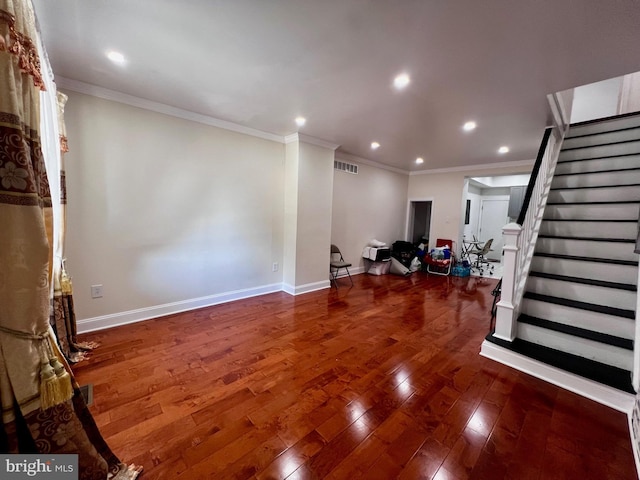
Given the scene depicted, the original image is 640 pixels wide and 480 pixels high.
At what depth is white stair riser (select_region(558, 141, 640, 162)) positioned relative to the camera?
3.22 meters

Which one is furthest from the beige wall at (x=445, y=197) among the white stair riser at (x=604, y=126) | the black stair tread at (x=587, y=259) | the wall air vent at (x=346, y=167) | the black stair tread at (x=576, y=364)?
the black stair tread at (x=576, y=364)

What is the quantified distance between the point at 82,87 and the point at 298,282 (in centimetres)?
345

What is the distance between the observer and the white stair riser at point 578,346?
200 cm

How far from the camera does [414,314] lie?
347cm

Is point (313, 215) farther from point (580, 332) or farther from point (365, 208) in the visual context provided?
point (580, 332)

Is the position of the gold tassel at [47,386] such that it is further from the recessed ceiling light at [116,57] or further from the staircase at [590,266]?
the staircase at [590,266]

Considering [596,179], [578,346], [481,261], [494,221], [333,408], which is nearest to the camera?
[333,408]

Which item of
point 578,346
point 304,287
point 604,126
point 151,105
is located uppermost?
point 604,126

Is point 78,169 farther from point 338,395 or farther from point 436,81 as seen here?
point 436,81

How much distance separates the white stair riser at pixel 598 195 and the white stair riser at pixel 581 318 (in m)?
1.57

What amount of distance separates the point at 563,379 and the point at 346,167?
171 inches

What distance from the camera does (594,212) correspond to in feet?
9.68

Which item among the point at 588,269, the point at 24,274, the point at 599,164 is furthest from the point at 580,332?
the point at 24,274

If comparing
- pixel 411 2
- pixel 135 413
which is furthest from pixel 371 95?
pixel 135 413
